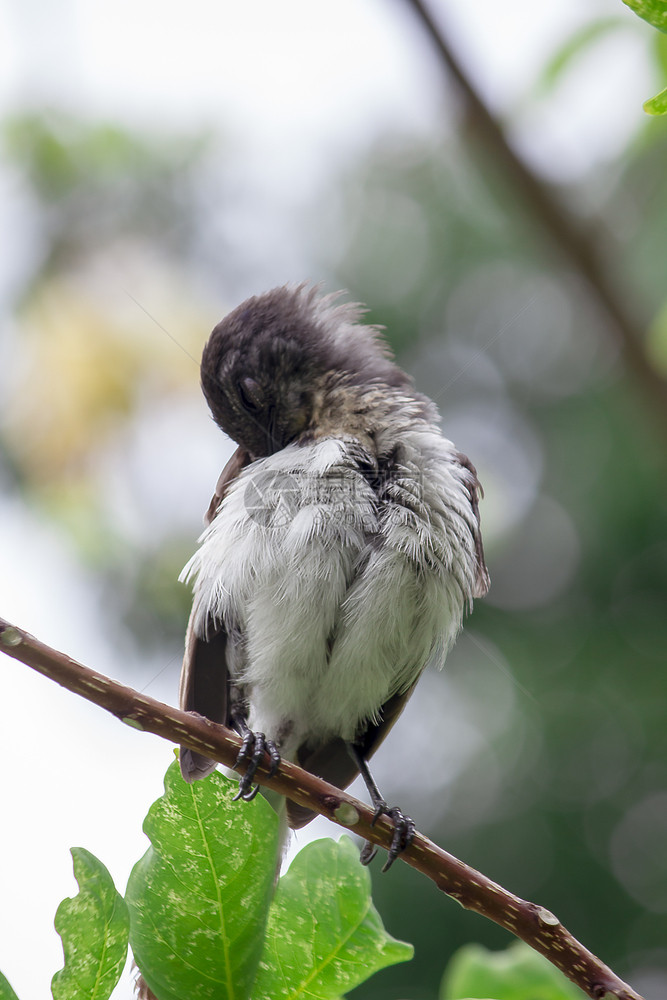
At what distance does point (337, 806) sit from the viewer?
166 cm

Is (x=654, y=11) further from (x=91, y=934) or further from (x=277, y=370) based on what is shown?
(x=277, y=370)

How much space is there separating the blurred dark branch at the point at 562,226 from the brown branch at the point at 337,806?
85 centimetres

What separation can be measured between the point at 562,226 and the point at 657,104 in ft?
2.03

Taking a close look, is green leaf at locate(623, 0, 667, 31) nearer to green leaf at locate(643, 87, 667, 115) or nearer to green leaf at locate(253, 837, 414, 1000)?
green leaf at locate(643, 87, 667, 115)

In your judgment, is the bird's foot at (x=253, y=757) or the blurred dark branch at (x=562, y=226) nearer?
the blurred dark branch at (x=562, y=226)

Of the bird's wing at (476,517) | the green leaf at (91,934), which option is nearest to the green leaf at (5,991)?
the green leaf at (91,934)

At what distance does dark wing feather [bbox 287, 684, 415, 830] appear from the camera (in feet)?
9.93

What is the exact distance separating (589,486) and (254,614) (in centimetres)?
431

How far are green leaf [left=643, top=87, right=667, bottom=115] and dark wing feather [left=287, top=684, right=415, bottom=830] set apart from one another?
89.8 inches

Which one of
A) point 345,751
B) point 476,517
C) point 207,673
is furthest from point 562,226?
point 345,751

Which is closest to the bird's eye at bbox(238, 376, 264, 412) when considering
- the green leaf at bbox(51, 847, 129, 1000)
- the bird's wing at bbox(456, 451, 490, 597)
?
the bird's wing at bbox(456, 451, 490, 597)

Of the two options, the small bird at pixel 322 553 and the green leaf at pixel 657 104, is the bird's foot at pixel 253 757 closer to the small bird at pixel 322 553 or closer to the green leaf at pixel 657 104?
the small bird at pixel 322 553

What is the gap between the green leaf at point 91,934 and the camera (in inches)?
45.8

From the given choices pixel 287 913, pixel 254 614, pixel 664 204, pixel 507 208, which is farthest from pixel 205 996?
pixel 664 204
